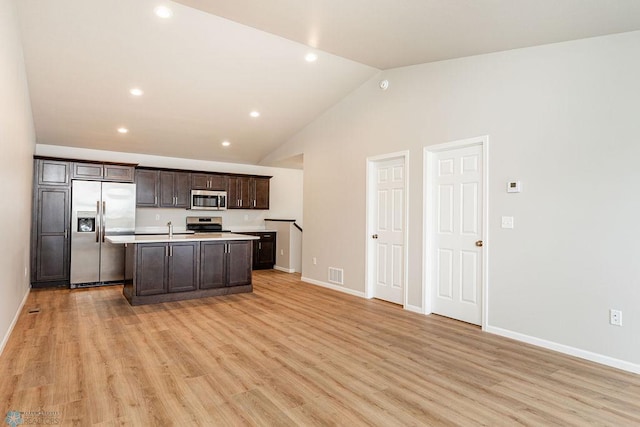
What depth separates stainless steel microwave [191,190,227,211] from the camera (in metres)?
7.66

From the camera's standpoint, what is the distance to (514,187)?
374 cm

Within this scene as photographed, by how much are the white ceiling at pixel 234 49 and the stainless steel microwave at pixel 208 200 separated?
1.43 meters

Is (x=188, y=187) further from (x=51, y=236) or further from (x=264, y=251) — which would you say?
(x=51, y=236)

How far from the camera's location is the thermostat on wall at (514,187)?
371cm

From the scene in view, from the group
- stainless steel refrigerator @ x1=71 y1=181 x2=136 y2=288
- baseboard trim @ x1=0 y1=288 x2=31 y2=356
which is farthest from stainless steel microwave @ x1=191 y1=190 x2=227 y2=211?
baseboard trim @ x1=0 y1=288 x2=31 y2=356

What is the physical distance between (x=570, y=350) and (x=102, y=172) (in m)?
6.97

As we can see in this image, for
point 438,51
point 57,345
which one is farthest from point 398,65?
point 57,345

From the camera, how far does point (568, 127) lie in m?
3.37

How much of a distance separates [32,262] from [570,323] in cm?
726

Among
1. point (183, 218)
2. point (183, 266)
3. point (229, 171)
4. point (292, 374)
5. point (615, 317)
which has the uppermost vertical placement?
point (229, 171)

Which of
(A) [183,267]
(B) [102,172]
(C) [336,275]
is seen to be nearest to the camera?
(A) [183,267]

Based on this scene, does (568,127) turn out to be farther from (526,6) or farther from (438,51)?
(438,51)

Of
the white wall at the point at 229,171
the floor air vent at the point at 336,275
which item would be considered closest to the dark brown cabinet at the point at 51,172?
the white wall at the point at 229,171

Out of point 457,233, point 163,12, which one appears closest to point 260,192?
point 163,12
